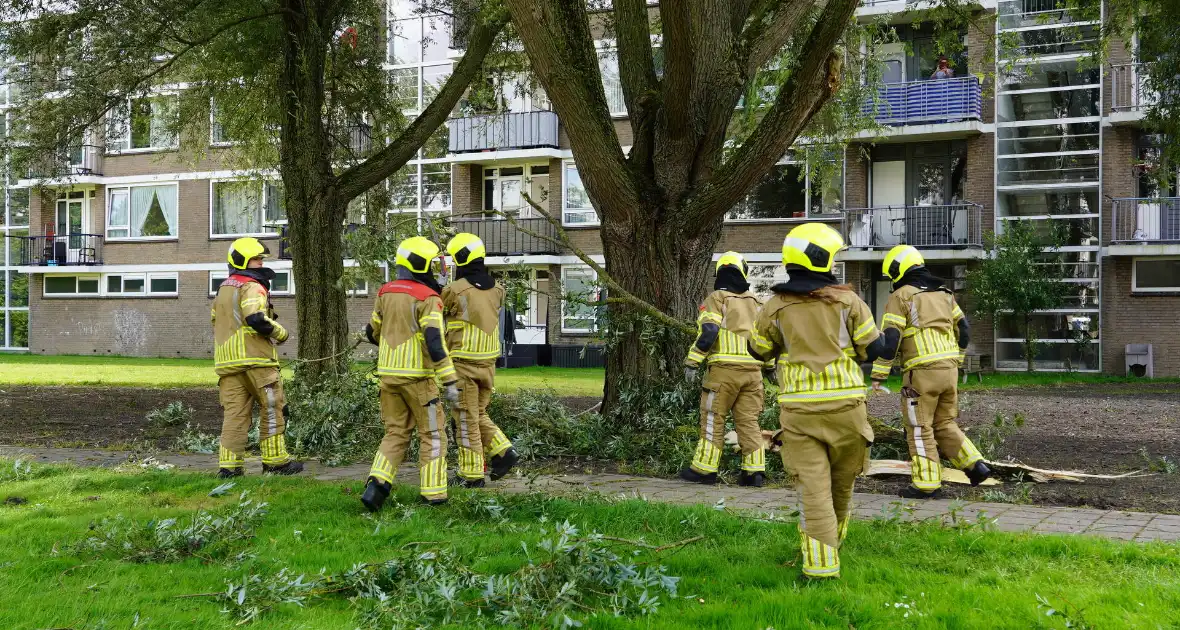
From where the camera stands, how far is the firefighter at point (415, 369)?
714 cm

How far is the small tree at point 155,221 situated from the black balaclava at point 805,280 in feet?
113

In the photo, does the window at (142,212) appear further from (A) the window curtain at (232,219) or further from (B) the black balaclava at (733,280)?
(B) the black balaclava at (733,280)

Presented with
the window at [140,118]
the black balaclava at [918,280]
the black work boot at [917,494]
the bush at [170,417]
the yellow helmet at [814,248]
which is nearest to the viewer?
the yellow helmet at [814,248]

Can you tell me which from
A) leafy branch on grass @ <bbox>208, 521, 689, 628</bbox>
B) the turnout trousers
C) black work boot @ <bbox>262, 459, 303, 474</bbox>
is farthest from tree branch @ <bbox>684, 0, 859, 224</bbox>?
leafy branch on grass @ <bbox>208, 521, 689, 628</bbox>

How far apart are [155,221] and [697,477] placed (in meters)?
32.4

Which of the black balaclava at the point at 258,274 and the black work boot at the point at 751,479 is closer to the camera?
the black work boot at the point at 751,479

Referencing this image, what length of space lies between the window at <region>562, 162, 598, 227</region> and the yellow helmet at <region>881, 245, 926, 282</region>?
21.9m

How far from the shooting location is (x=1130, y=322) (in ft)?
79.7

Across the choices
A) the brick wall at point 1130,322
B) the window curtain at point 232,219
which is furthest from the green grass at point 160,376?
the brick wall at point 1130,322

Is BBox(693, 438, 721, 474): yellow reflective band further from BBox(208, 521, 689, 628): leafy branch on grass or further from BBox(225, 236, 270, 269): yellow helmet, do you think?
BBox(225, 236, 270, 269): yellow helmet

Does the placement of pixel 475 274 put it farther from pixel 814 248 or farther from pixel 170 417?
pixel 170 417

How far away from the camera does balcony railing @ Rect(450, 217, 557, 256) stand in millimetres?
30109

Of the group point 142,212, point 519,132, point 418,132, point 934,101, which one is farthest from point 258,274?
point 142,212

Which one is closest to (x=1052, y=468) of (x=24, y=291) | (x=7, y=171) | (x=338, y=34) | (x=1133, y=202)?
(x=338, y=34)
